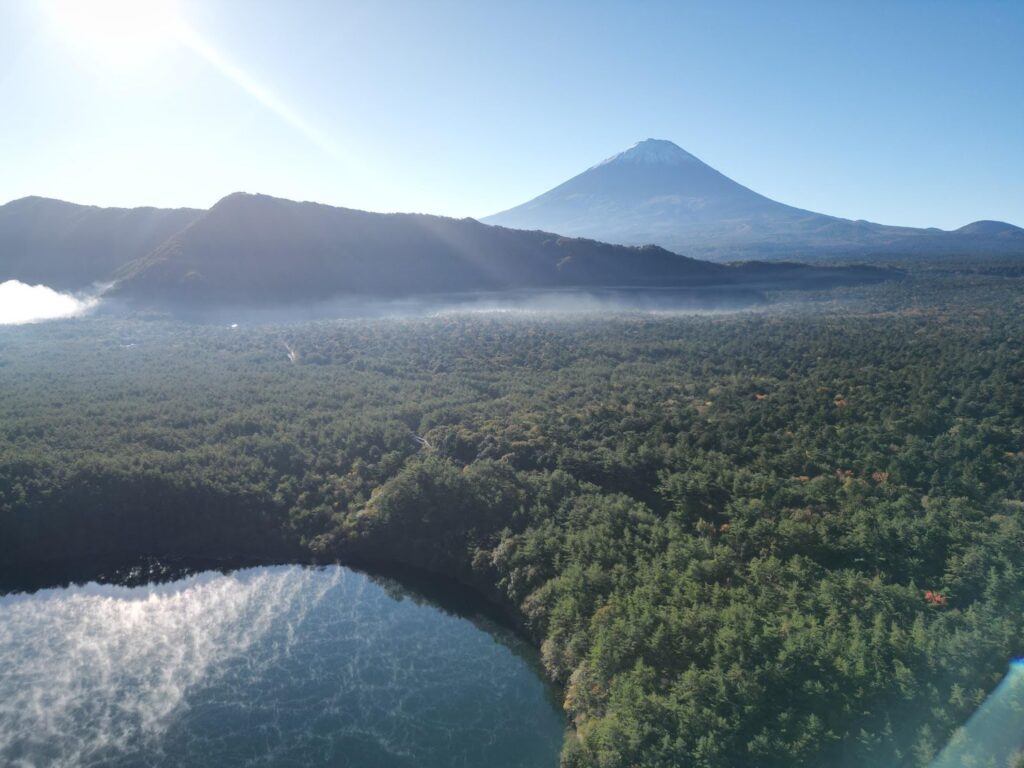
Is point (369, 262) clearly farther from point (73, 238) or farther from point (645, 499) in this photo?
point (645, 499)

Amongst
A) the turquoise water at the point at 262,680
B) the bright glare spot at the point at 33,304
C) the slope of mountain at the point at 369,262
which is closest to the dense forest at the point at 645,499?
the turquoise water at the point at 262,680

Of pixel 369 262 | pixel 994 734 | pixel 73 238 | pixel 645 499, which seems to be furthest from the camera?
pixel 73 238

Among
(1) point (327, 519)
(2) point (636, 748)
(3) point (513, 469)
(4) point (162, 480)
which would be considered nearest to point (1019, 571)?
(2) point (636, 748)

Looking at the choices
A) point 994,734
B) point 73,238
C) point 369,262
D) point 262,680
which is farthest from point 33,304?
point 994,734

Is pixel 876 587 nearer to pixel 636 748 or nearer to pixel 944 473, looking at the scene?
pixel 636 748

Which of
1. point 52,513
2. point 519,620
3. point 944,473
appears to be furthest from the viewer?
point 52,513

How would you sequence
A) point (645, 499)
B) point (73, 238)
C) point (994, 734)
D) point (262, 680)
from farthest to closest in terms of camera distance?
point (73, 238), point (645, 499), point (262, 680), point (994, 734)

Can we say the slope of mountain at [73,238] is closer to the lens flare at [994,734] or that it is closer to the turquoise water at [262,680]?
the turquoise water at [262,680]
